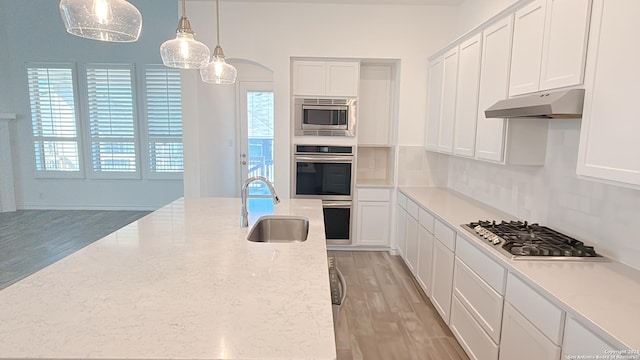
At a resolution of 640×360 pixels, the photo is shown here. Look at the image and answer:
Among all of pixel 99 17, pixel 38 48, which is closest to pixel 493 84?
pixel 99 17

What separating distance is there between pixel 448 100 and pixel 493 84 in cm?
88

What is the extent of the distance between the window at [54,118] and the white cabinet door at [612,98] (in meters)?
7.41

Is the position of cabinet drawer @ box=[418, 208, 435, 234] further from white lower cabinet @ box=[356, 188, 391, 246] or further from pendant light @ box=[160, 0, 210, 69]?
pendant light @ box=[160, 0, 210, 69]

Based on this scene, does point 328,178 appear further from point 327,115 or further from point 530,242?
point 530,242

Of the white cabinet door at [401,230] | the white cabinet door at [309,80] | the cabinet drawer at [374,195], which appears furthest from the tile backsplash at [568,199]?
the white cabinet door at [309,80]

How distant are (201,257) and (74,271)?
1.69 feet

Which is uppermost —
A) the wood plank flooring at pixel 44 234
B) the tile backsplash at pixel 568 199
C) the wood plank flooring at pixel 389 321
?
the tile backsplash at pixel 568 199

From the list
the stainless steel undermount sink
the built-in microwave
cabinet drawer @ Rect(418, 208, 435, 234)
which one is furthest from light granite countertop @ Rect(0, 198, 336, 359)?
the built-in microwave

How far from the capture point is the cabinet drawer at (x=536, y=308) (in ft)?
4.67

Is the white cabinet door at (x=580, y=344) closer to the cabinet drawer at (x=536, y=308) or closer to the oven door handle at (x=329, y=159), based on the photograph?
the cabinet drawer at (x=536, y=308)

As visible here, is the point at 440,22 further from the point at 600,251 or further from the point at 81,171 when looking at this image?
the point at 81,171

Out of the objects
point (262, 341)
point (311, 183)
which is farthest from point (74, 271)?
point (311, 183)

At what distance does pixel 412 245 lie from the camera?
359 cm

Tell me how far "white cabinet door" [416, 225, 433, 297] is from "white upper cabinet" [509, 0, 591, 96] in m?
1.41
